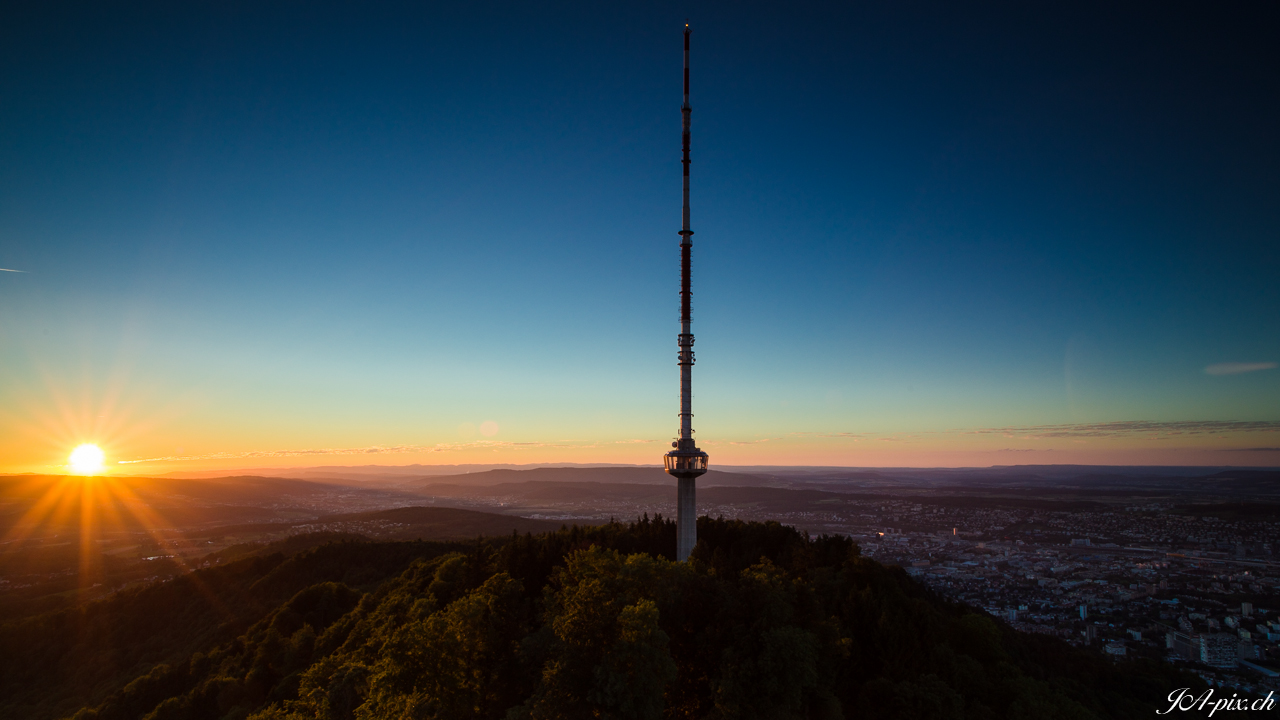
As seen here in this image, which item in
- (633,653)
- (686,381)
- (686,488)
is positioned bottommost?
(633,653)

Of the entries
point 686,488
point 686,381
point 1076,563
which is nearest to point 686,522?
point 686,488

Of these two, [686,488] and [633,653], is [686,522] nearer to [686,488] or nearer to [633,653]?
[686,488]

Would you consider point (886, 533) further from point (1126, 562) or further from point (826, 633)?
point (826, 633)

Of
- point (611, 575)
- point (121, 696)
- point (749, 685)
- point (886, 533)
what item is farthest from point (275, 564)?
point (886, 533)

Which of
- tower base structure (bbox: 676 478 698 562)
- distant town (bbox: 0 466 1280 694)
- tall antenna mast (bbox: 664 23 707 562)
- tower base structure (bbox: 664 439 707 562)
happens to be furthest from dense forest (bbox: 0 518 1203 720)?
distant town (bbox: 0 466 1280 694)

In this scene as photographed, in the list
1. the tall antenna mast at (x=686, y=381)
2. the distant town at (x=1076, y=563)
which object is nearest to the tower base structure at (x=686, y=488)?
the tall antenna mast at (x=686, y=381)

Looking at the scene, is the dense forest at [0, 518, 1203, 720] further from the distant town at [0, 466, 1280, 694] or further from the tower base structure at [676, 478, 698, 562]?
the distant town at [0, 466, 1280, 694]

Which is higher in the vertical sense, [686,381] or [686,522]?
[686,381]

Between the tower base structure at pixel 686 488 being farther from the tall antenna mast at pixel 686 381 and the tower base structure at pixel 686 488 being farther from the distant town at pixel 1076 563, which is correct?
the distant town at pixel 1076 563
